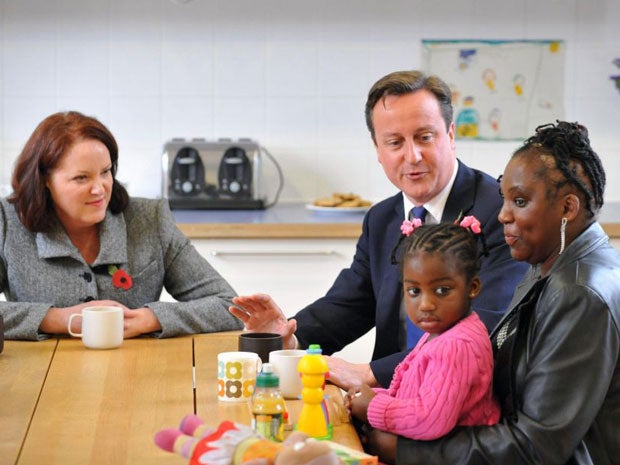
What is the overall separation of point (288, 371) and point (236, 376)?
10 centimetres

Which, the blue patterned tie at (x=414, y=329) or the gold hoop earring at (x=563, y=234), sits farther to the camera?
the blue patterned tie at (x=414, y=329)

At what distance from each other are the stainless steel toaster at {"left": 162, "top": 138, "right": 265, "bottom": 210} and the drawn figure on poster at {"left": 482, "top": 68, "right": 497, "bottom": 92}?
104cm

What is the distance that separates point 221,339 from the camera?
93.0 inches

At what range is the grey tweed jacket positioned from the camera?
2.38 meters

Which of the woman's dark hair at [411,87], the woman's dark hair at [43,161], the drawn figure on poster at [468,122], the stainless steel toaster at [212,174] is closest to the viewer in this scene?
the woman's dark hair at [411,87]

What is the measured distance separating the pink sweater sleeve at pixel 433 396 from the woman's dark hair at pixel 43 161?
125 centimetres

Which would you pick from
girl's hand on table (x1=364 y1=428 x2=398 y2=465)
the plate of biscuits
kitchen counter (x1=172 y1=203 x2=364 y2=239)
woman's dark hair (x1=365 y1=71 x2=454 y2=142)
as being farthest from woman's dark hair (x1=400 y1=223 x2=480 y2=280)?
the plate of biscuits

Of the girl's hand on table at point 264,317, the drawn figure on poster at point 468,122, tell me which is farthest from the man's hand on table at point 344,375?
the drawn figure on poster at point 468,122

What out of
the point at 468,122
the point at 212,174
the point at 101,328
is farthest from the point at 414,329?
the point at 468,122

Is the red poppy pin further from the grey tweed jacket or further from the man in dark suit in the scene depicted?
the man in dark suit

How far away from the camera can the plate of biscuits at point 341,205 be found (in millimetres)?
3879

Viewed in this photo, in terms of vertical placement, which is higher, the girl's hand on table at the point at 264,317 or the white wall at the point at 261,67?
the white wall at the point at 261,67

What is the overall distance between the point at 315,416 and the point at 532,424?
333mm

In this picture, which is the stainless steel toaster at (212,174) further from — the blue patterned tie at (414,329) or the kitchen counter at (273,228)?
the blue patterned tie at (414,329)
